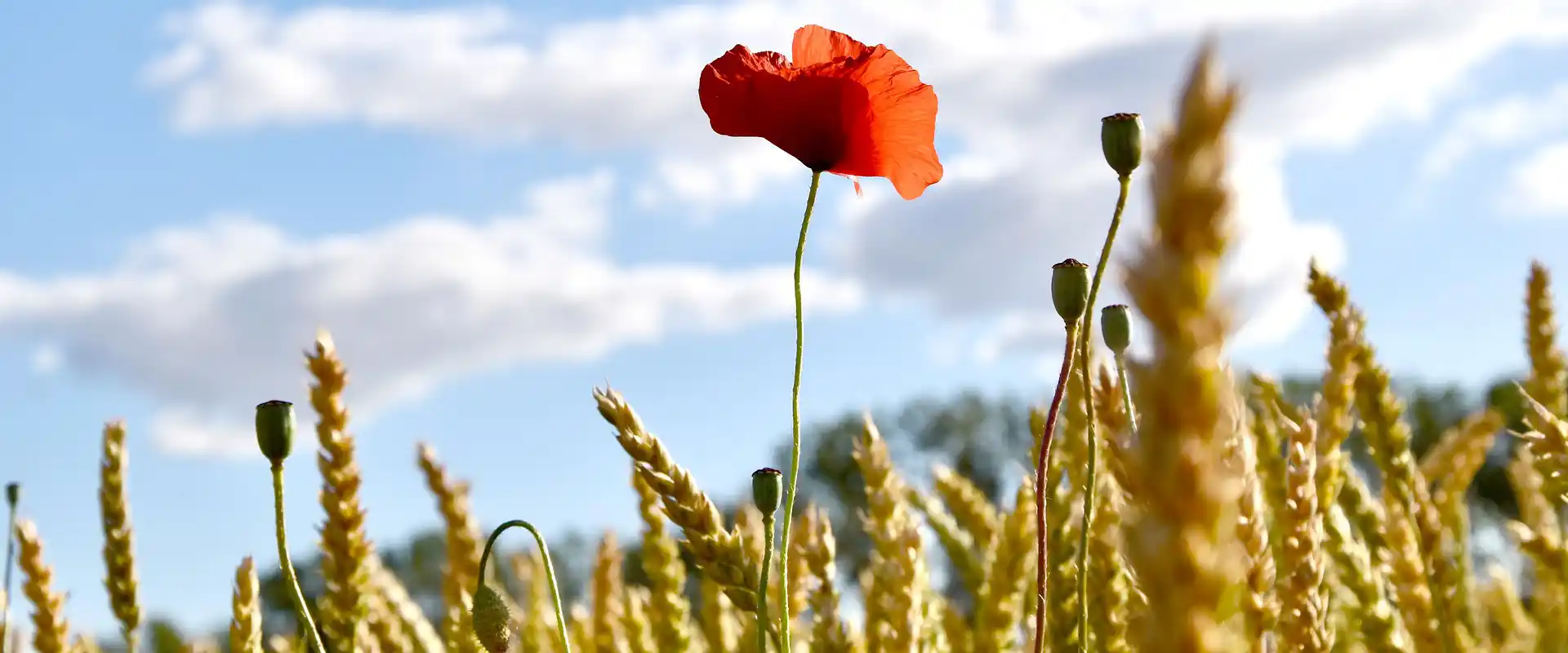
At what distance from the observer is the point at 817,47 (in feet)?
5.62

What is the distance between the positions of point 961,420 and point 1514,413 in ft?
31.5

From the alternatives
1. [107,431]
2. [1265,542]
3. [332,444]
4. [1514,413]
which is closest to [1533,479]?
[1265,542]

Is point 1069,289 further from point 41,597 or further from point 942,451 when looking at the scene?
point 942,451

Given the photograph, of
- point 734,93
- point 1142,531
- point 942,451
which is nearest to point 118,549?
point 734,93

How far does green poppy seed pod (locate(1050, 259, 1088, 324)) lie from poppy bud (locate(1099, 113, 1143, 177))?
13 centimetres

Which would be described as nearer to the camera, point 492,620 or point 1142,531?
point 1142,531

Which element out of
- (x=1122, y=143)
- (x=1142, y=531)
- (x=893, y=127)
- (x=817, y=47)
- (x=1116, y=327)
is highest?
(x=817, y=47)

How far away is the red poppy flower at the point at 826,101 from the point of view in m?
1.65

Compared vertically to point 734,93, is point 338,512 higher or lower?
lower

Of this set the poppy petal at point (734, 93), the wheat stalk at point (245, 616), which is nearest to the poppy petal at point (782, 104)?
the poppy petal at point (734, 93)

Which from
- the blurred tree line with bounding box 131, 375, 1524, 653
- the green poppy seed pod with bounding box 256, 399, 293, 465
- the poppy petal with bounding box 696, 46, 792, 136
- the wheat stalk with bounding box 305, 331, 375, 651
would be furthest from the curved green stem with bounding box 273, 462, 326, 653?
the blurred tree line with bounding box 131, 375, 1524, 653

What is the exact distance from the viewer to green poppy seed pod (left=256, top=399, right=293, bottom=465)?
4.47 feet

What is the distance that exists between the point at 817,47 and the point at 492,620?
2.69ft

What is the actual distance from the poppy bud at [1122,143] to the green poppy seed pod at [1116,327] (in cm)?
21
